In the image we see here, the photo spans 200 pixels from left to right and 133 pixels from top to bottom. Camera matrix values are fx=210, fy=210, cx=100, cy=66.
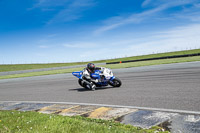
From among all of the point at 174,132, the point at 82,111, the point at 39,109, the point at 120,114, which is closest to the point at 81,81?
the point at 39,109

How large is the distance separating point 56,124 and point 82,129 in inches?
29.2

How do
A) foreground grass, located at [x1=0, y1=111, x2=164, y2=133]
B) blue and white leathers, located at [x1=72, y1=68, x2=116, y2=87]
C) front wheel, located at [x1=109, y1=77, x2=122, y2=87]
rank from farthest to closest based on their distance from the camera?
front wheel, located at [x1=109, y1=77, x2=122, y2=87] < blue and white leathers, located at [x1=72, y1=68, x2=116, y2=87] < foreground grass, located at [x1=0, y1=111, x2=164, y2=133]

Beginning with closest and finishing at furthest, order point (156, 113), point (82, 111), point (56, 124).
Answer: point (56, 124) → point (156, 113) → point (82, 111)

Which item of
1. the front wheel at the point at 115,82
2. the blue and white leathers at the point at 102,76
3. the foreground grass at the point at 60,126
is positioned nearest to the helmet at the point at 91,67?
the blue and white leathers at the point at 102,76

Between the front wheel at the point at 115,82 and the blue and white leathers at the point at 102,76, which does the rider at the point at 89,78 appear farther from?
the front wheel at the point at 115,82

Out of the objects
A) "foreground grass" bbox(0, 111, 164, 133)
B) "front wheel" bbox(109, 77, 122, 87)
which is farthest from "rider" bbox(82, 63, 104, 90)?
"foreground grass" bbox(0, 111, 164, 133)

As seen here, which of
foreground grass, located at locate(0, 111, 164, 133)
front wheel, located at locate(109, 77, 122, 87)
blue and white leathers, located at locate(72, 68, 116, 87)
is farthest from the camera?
front wheel, located at locate(109, 77, 122, 87)

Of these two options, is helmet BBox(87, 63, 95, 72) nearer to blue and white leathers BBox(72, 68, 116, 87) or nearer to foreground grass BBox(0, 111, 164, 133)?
blue and white leathers BBox(72, 68, 116, 87)

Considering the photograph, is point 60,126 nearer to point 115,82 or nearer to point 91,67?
point 91,67

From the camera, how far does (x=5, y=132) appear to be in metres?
4.43

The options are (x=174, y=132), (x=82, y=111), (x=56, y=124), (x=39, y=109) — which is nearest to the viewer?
(x=174, y=132)

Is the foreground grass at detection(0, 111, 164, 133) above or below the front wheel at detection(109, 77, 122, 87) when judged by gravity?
below

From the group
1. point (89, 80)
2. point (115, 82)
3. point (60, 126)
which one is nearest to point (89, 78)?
point (89, 80)

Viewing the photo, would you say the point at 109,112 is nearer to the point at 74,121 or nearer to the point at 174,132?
the point at 74,121
